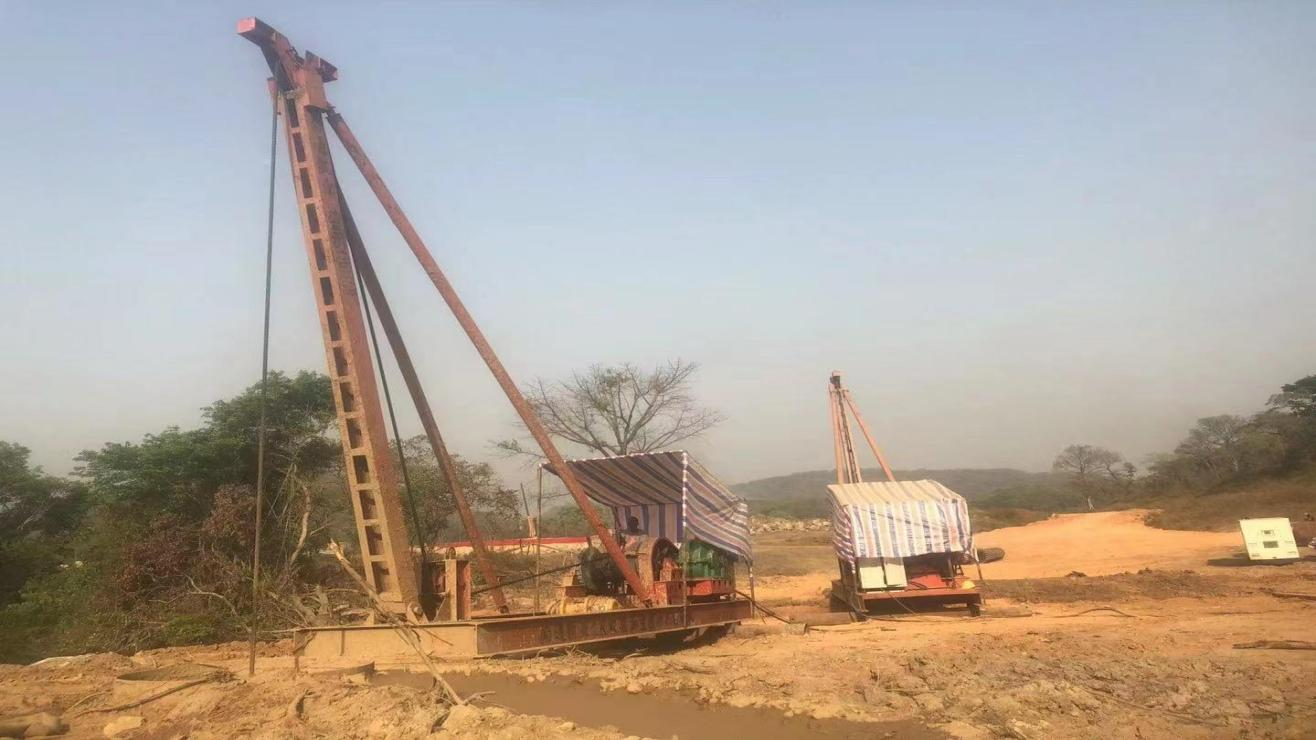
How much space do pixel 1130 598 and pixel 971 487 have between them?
12000cm

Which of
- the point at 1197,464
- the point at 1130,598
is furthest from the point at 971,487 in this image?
the point at 1130,598

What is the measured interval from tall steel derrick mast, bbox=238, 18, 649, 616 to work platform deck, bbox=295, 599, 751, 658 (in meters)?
0.46

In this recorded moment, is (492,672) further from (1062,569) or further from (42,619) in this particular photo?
(1062,569)

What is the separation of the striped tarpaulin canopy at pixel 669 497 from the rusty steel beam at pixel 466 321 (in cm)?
125

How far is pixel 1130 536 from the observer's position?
91.2ft

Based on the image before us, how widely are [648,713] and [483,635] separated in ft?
6.76

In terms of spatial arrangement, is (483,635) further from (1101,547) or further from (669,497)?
(1101,547)

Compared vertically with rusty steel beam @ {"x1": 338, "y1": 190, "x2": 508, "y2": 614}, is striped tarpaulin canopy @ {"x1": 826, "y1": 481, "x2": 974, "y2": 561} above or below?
below

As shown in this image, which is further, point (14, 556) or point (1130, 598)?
point (14, 556)

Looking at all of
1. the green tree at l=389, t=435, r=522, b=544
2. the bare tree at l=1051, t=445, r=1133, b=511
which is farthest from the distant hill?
the green tree at l=389, t=435, r=522, b=544

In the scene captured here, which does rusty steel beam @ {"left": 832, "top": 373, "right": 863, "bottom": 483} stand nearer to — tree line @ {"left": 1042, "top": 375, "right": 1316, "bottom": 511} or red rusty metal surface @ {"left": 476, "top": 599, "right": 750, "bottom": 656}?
red rusty metal surface @ {"left": 476, "top": 599, "right": 750, "bottom": 656}

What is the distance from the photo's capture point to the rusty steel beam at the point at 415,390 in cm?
1008

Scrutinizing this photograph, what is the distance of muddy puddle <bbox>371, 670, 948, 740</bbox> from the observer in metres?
5.97

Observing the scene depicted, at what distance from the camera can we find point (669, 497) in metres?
12.5
